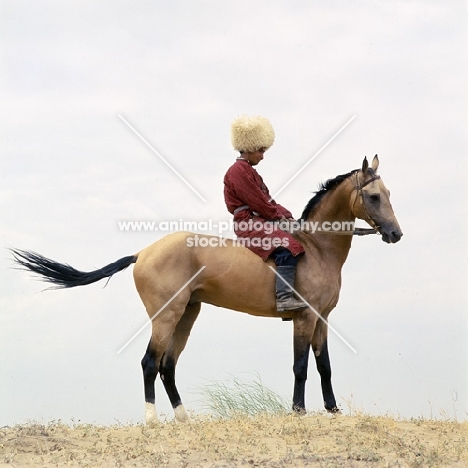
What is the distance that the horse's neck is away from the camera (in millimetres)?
10227

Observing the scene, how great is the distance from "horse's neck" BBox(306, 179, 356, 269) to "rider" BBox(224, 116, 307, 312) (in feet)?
1.11

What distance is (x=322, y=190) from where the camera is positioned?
1045 centimetres

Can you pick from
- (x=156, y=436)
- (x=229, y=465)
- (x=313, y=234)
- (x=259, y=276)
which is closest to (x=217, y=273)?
(x=259, y=276)

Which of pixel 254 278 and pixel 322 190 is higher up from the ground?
pixel 322 190

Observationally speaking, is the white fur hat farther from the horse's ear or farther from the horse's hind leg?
the horse's hind leg

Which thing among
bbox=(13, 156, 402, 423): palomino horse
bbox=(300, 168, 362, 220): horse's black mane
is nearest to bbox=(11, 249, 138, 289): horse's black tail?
bbox=(13, 156, 402, 423): palomino horse

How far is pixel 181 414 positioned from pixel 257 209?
275 centimetres

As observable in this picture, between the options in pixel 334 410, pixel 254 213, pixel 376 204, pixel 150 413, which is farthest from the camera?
pixel 254 213

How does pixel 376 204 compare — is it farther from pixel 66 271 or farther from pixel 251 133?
pixel 66 271

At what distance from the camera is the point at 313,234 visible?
1036 cm

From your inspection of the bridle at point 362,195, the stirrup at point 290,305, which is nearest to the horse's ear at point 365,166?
the bridle at point 362,195

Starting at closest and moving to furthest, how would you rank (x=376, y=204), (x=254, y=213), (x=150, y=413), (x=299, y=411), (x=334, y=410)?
(x=299, y=411)
(x=150, y=413)
(x=376, y=204)
(x=334, y=410)
(x=254, y=213)

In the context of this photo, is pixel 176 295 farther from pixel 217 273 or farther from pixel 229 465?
pixel 229 465

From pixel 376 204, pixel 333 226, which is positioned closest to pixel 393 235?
pixel 376 204
